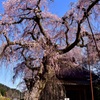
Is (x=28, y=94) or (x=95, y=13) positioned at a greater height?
(x=95, y=13)

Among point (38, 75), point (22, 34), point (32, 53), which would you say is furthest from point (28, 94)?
point (22, 34)

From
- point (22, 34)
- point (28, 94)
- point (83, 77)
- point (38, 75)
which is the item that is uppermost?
point (22, 34)

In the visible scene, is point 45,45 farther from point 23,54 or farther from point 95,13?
point 95,13

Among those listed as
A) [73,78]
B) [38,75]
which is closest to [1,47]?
[38,75]

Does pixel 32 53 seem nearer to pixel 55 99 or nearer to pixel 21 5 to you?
pixel 21 5

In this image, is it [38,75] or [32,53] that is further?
[32,53]

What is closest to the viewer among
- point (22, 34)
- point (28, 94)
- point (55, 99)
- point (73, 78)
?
point (28, 94)

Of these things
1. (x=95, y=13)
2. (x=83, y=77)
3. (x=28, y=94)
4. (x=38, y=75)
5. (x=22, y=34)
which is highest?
(x=95, y=13)

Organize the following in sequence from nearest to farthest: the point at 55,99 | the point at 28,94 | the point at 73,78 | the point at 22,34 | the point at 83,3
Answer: the point at 28,94 → the point at 83,3 → the point at 22,34 → the point at 55,99 → the point at 73,78

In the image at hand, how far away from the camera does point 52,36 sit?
13.2 meters

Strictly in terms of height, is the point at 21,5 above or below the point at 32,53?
above

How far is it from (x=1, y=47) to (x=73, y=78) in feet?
20.9

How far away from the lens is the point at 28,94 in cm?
1087

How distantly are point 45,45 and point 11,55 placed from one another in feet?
6.16
